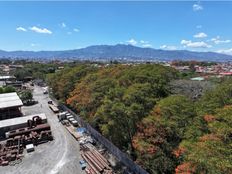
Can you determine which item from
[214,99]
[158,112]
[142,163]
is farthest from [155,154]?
[214,99]

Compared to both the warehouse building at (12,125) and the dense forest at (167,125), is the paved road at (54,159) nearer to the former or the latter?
the dense forest at (167,125)

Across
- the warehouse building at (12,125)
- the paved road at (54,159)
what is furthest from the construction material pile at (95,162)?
the warehouse building at (12,125)

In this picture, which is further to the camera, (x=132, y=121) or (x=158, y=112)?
(x=132, y=121)

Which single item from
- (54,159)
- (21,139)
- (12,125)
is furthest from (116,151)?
(12,125)

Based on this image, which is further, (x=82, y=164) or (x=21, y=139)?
(x=21, y=139)

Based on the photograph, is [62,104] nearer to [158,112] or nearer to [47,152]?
[47,152]

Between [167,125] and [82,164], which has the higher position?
[167,125]

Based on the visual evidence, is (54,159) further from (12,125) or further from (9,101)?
(9,101)

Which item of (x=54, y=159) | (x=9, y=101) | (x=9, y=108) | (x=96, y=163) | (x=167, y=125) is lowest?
(x=54, y=159)

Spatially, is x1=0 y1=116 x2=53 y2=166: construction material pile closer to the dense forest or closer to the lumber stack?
the dense forest
